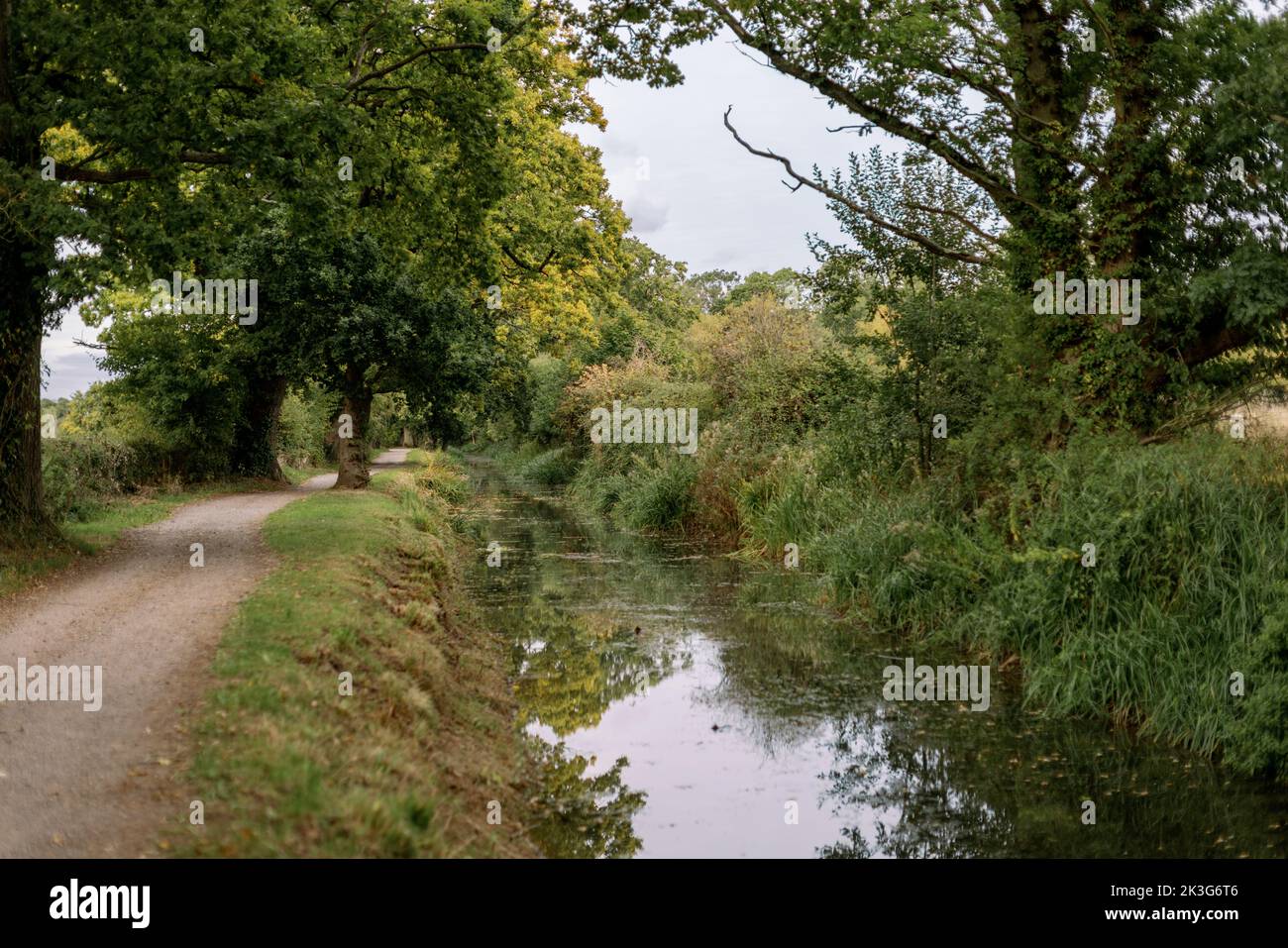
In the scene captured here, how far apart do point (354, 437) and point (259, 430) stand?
4594mm

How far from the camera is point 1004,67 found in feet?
48.8

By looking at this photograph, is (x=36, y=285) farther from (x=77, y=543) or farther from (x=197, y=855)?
(x=197, y=855)

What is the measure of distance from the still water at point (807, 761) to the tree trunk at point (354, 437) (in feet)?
42.3

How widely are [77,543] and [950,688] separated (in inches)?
458

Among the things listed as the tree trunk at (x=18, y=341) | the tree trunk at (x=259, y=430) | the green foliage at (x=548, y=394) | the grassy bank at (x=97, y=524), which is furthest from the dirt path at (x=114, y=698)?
the green foliage at (x=548, y=394)

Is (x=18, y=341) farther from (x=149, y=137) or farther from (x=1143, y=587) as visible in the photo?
(x=1143, y=587)

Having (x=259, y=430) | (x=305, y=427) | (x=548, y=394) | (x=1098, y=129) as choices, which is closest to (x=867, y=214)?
(x=1098, y=129)

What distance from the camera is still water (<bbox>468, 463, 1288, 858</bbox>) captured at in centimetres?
761

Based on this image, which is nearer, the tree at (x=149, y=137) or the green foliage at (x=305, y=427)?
the tree at (x=149, y=137)

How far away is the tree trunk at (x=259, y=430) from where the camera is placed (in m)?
29.5

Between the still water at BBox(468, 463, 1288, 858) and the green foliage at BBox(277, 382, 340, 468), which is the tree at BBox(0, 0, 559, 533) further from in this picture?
the green foliage at BBox(277, 382, 340, 468)

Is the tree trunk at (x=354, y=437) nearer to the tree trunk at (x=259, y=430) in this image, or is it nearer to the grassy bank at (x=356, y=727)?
the tree trunk at (x=259, y=430)

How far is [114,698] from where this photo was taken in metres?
7.71
